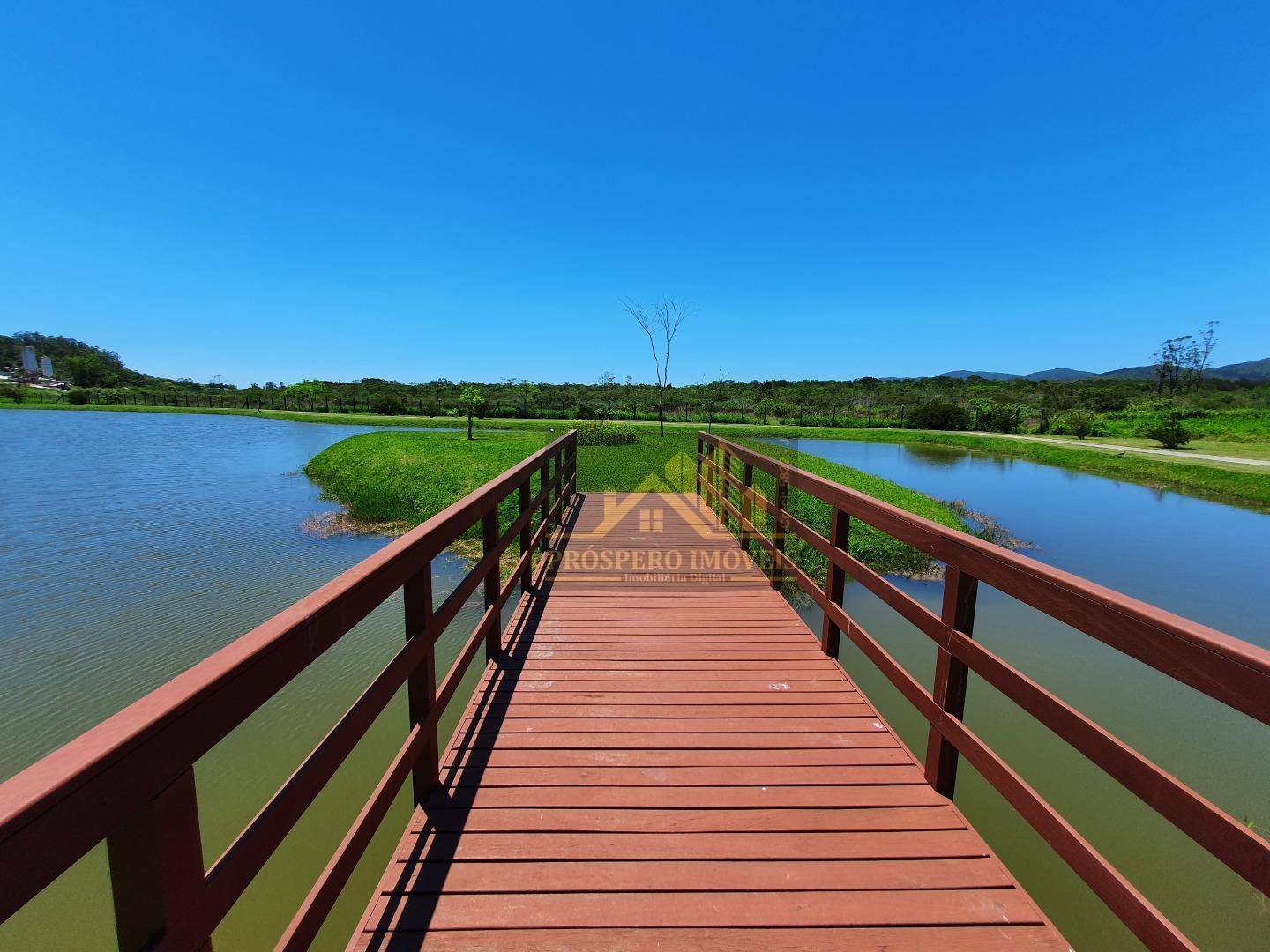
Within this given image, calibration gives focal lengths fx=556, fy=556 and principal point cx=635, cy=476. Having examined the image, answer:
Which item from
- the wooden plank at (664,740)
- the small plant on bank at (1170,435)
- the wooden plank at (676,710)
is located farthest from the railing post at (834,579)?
the small plant on bank at (1170,435)

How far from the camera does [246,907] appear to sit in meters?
2.77

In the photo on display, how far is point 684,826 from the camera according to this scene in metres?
1.90

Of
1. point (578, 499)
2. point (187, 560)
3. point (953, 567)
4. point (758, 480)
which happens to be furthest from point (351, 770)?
point (758, 480)

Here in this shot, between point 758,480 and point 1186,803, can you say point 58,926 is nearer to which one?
point 1186,803

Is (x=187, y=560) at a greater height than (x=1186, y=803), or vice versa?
(x=1186, y=803)

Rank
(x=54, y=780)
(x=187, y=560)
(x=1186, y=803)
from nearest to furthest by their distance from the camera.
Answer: (x=54, y=780) < (x=1186, y=803) < (x=187, y=560)

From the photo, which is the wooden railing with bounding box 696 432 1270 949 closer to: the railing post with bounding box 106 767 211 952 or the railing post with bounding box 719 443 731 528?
the railing post with bounding box 106 767 211 952

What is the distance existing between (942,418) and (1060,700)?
38.8 meters

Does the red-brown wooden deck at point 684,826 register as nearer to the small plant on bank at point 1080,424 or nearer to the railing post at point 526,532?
the railing post at point 526,532

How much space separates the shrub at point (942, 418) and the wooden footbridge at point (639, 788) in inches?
1465

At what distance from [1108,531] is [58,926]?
14066 millimetres

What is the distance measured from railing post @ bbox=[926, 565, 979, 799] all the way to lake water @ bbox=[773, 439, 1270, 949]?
148 centimetres

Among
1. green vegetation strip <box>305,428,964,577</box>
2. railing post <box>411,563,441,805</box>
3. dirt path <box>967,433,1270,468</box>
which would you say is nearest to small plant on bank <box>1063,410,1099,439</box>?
dirt path <box>967,433,1270,468</box>

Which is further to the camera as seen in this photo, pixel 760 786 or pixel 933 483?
pixel 933 483
